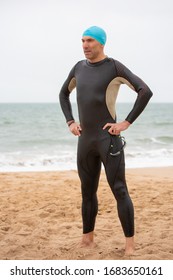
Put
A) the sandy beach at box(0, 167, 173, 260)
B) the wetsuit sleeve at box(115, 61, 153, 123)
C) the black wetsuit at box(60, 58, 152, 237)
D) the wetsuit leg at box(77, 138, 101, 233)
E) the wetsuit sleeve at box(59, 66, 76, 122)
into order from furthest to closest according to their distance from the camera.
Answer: the sandy beach at box(0, 167, 173, 260), the wetsuit sleeve at box(59, 66, 76, 122), the wetsuit leg at box(77, 138, 101, 233), the black wetsuit at box(60, 58, 152, 237), the wetsuit sleeve at box(115, 61, 153, 123)

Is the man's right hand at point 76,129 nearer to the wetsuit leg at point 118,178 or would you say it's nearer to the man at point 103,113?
the man at point 103,113

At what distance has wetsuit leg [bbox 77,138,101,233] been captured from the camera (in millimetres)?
4031

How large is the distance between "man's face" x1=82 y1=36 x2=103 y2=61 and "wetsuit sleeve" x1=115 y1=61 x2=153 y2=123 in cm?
20

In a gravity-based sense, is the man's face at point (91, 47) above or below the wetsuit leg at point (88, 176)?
above

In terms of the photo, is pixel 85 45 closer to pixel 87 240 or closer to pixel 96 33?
pixel 96 33

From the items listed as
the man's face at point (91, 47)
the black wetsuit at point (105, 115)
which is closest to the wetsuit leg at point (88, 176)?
the black wetsuit at point (105, 115)

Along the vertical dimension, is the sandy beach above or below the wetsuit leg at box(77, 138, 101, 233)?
below

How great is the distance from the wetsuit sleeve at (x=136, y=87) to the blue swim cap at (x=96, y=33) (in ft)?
0.83

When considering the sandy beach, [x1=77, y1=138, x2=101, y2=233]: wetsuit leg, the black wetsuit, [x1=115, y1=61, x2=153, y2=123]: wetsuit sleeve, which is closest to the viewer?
[x1=115, y1=61, x2=153, y2=123]: wetsuit sleeve

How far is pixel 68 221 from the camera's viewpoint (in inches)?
220

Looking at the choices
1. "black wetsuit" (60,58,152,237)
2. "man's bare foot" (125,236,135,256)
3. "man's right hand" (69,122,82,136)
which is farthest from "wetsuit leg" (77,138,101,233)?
"man's bare foot" (125,236,135,256)

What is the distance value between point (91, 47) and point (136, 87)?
21.0 inches

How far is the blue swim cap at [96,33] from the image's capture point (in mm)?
3879

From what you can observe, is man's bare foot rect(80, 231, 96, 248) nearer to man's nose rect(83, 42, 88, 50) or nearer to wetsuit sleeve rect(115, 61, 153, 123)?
wetsuit sleeve rect(115, 61, 153, 123)
